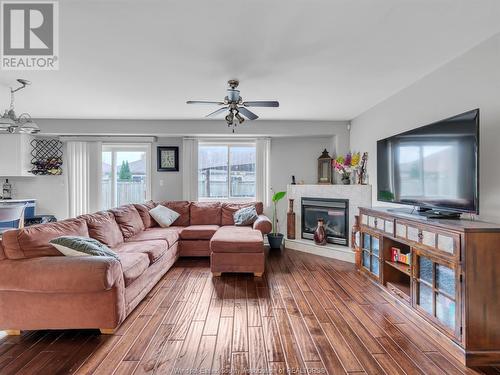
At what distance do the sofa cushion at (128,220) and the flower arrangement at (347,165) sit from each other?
355cm

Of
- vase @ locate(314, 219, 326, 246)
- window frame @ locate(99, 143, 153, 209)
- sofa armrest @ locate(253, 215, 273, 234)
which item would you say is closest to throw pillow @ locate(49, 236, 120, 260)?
sofa armrest @ locate(253, 215, 273, 234)

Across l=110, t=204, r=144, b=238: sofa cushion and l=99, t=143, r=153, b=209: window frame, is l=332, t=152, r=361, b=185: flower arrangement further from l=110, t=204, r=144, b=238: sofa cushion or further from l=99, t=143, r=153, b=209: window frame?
l=99, t=143, r=153, b=209: window frame

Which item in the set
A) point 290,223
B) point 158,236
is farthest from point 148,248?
point 290,223

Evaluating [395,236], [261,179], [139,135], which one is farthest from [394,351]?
[139,135]

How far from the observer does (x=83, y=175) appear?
5.02m

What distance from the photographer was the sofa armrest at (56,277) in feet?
6.47

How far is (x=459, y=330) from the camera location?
5.84 ft

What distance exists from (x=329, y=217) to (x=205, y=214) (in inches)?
90.4

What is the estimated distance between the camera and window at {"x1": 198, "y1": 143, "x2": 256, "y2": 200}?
5324 millimetres

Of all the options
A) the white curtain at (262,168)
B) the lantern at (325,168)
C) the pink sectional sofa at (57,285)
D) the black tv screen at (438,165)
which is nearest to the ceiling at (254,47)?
the black tv screen at (438,165)

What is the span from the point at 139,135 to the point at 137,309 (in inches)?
137

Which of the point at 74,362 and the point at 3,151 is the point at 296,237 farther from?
the point at 3,151

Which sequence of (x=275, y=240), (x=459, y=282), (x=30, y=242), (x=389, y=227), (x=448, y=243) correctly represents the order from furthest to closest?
(x=275, y=240) < (x=389, y=227) < (x=30, y=242) < (x=448, y=243) < (x=459, y=282)

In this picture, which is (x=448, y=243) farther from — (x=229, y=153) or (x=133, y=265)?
(x=229, y=153)
